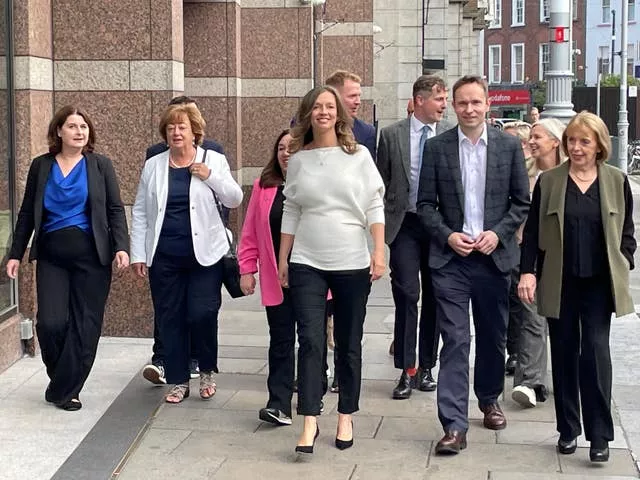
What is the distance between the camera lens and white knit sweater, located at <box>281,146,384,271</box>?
632cm

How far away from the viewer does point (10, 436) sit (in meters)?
6.80

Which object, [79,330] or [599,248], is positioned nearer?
[599,248]

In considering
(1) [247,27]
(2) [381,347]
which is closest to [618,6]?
(1) [247,27]

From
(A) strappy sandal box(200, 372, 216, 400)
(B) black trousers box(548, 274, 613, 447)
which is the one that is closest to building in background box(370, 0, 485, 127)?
(A) strappy sandal box(200, 372, 216, 400)

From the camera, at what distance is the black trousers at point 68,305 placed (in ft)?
23.7

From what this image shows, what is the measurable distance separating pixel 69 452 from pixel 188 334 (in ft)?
4.13

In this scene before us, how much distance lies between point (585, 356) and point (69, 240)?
3.06m

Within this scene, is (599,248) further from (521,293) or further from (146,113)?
(146,113)

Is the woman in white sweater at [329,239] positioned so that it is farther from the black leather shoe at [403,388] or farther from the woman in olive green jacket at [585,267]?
the black leather shoe at [403,388]

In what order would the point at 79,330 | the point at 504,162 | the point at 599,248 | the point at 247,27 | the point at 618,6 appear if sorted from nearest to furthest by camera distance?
the point at 599,248, the point at 504,162, the point at 79,330, the point at 247,27, the point at 618,6

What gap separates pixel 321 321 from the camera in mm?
6422

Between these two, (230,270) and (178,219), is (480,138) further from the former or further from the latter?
(178,219)

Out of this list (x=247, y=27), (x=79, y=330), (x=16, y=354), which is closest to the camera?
(x=79, y=330)

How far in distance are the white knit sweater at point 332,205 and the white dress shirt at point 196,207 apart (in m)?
0.92
